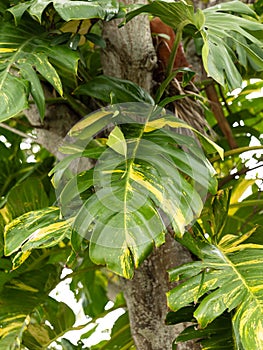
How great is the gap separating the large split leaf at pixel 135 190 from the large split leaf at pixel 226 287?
8 cm

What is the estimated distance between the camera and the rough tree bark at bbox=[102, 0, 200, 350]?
1.09 meters

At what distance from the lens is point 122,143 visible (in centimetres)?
85

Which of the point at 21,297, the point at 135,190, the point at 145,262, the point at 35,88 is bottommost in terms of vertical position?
the point at 21,297

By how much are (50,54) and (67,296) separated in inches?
49.5

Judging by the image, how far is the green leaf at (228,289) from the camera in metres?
0.79

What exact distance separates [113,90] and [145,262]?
0.31 meters

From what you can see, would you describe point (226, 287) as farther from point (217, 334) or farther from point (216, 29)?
point (216, 29)

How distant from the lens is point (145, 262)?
1.11 metres

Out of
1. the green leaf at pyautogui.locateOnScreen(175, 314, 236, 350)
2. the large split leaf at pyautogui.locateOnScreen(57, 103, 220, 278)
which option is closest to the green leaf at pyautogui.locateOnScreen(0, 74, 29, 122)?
the large split leaf at pyautogui.locateOnScreen(57, 103, 220, 278)

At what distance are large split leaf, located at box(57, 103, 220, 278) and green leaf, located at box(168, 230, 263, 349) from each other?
80mm

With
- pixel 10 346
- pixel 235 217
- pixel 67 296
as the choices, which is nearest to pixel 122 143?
pixel 10 346

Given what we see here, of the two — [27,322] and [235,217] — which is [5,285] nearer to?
[27,322]

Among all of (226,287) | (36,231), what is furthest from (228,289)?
(36,231)

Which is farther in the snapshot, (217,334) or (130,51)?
(130,51)
